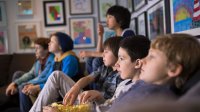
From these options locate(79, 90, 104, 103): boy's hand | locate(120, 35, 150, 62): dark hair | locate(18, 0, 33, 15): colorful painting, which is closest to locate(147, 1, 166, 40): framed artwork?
locate(120, 35, 150, 62): dark hair

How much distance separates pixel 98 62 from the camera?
7.17 ft

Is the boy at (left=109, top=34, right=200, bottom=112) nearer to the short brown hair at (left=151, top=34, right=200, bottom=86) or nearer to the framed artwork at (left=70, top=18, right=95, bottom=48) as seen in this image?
the short brown hair at (left=151, top=34, right=200, bottom=86)

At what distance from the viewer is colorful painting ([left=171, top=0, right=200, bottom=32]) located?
1.51m

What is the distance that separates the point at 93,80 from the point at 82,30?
2.13 metres

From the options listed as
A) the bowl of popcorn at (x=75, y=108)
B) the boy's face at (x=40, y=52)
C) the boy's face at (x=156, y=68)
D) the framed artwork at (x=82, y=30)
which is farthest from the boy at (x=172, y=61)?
the framed artwork at (x=82, y=30)

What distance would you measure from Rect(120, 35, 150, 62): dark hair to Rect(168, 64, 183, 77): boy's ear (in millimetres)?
570

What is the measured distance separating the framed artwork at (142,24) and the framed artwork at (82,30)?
115 cm

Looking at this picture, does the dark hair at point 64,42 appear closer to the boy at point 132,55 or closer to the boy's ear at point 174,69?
the boy at point 132,55

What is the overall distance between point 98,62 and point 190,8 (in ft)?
2.88

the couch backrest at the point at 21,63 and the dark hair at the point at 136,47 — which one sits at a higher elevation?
the dark hair at the point at 136,47

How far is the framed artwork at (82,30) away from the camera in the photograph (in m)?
4.00

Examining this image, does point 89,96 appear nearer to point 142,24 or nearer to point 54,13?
point 142,24

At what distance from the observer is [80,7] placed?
13.1 feet

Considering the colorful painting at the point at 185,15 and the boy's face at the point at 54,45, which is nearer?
the colorful painting at the point at 185,15
